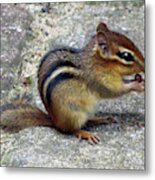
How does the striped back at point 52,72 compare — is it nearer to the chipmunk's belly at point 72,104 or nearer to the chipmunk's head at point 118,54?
the chipmunk's belly at point 72,104

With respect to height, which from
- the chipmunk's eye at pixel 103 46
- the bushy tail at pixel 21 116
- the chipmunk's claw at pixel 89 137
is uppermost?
the chipmunk's eye at pixel 103 46

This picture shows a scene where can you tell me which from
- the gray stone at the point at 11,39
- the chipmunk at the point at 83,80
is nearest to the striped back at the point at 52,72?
the chipmunk at the point at 83,80

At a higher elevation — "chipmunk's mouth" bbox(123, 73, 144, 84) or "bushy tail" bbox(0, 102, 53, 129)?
"chipmunk's mouth" bbox(123, 73, 144, 84)

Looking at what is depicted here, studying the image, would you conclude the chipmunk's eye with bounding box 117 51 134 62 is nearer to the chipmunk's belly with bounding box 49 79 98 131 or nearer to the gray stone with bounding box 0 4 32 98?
the chipmunk's belly with bounding box 49 79 98 131

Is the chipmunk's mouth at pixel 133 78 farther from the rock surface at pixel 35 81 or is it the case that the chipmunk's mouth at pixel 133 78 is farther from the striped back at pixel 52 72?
the striped back at pixel 52 72

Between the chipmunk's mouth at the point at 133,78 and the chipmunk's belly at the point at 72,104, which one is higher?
the chipmunk's mouth at the point at 133,78

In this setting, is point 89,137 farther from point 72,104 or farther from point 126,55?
point 126,55

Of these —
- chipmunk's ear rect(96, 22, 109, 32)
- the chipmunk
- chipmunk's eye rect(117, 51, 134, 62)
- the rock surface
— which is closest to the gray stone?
the rock surface

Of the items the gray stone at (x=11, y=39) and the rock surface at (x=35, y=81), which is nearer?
the rock surface at (x=35, y=81)

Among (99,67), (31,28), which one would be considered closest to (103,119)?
(99,67)
